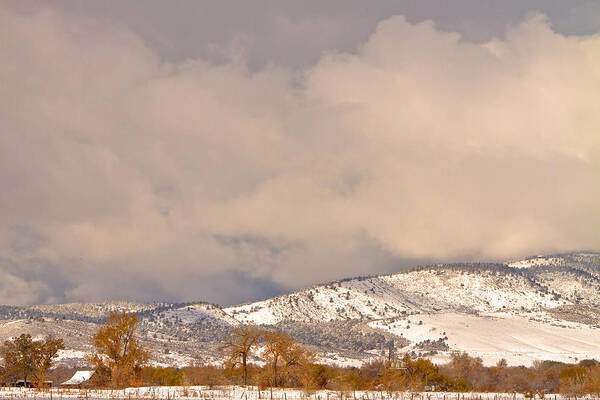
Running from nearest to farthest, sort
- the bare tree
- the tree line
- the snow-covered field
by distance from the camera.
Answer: the snow-covered field → the tree line → the bare tree

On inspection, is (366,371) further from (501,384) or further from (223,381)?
(223,381)

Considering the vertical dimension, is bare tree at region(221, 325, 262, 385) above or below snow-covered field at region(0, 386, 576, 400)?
above

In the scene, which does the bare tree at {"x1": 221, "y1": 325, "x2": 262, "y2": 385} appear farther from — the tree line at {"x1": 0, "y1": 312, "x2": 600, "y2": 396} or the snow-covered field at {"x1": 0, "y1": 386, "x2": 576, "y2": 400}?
the snow-covered field at {"x1": 0, "y1": 386, "x2": 576, "y2": 400}

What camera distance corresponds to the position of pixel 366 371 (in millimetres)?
157500

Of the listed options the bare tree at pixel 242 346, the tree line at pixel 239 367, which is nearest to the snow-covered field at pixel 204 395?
the tree line at pixel 239 367

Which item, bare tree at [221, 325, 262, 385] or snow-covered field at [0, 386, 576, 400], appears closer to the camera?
snow-covered field at [0, 386, 576, 400]

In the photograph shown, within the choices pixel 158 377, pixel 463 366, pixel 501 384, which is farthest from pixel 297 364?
pixel 463 366

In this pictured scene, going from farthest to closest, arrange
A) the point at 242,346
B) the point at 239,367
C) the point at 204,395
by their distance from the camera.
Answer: the point at 239,367 → the point at 242,346 → the point at 204,395

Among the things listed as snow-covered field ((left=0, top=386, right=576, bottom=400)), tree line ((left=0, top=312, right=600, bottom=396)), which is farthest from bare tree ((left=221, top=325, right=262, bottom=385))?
snow-covered field ((left=0, top=386, right=576, bottom=400))

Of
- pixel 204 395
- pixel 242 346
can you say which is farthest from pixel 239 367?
pixel 204 395

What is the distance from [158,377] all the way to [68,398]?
91574mm

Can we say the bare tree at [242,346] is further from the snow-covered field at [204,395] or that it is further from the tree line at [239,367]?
the snow-covered field at [204,395]

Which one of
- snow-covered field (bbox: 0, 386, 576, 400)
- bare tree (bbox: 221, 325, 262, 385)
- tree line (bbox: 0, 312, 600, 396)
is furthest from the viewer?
bare tree (bbox: 221, 325, 262, 385)

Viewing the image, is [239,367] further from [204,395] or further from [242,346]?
[204,395]
